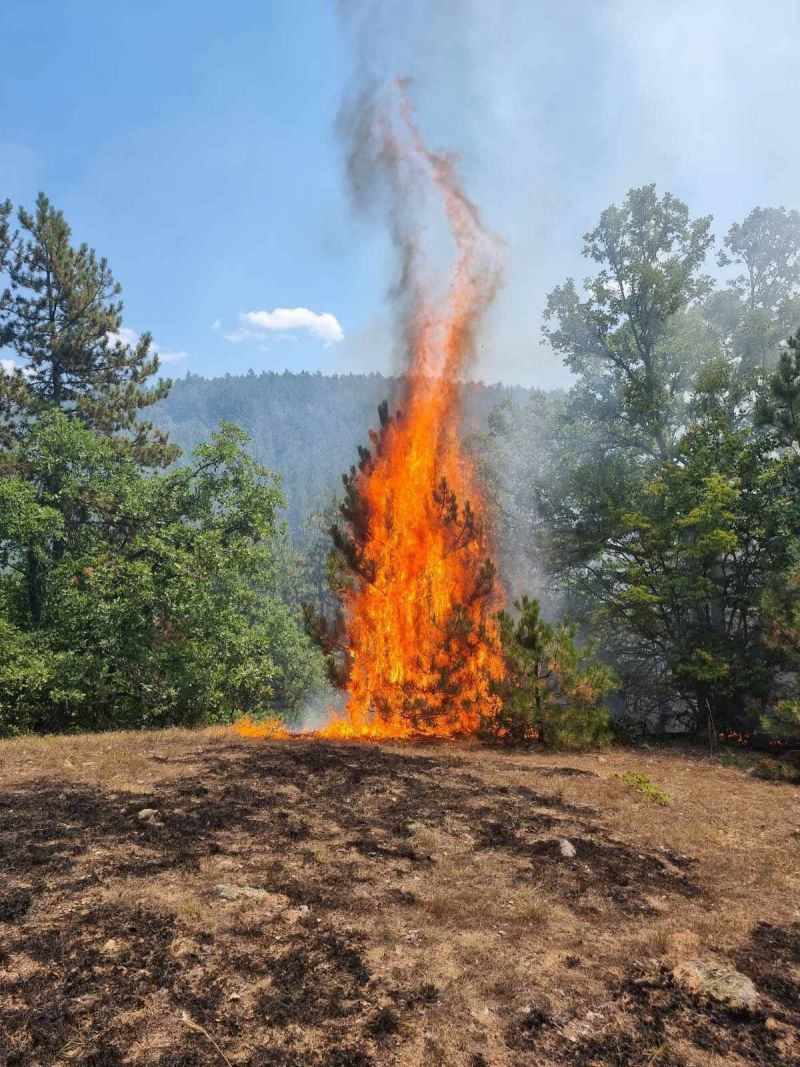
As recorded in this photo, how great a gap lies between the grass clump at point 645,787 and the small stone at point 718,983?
4.93 meters

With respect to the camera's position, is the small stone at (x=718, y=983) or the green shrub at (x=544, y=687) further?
the green shrub at (x=544, y=687)

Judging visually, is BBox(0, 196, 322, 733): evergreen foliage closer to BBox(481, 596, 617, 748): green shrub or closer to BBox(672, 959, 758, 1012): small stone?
BBox(481, 596, 617, 748): green shrub

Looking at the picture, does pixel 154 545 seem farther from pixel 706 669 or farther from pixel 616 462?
pixel 616 462

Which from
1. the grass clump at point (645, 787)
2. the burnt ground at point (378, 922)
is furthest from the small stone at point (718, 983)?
the grass clump at point (645, 787)

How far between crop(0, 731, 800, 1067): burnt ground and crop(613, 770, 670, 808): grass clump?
264 millimetres

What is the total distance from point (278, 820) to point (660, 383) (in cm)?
2209

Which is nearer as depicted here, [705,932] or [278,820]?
[705,932]

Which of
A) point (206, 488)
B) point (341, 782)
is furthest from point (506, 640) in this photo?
point (206, 488)

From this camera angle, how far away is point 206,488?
18.1m

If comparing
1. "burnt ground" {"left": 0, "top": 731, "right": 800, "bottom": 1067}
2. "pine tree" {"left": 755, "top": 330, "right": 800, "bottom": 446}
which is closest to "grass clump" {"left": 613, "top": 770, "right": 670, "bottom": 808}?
"burnt ground" {"left": 0, "top": 731, "right": 800, "bottom": 1067}

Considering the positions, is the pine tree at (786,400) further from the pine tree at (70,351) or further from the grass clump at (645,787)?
the pine tree at (70,351)

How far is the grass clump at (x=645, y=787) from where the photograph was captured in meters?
8.79

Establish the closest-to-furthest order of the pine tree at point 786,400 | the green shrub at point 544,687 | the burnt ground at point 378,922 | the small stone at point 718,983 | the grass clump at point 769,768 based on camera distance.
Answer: the burnt ground at point 378,922 → the small stone at point 718,983 → the grass clump at point 769,768 → the green shrub at point 544,687 → the pine tree at point 786,400

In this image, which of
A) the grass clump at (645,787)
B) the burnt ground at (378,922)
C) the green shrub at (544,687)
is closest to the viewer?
the burnt ground at (378,922)
